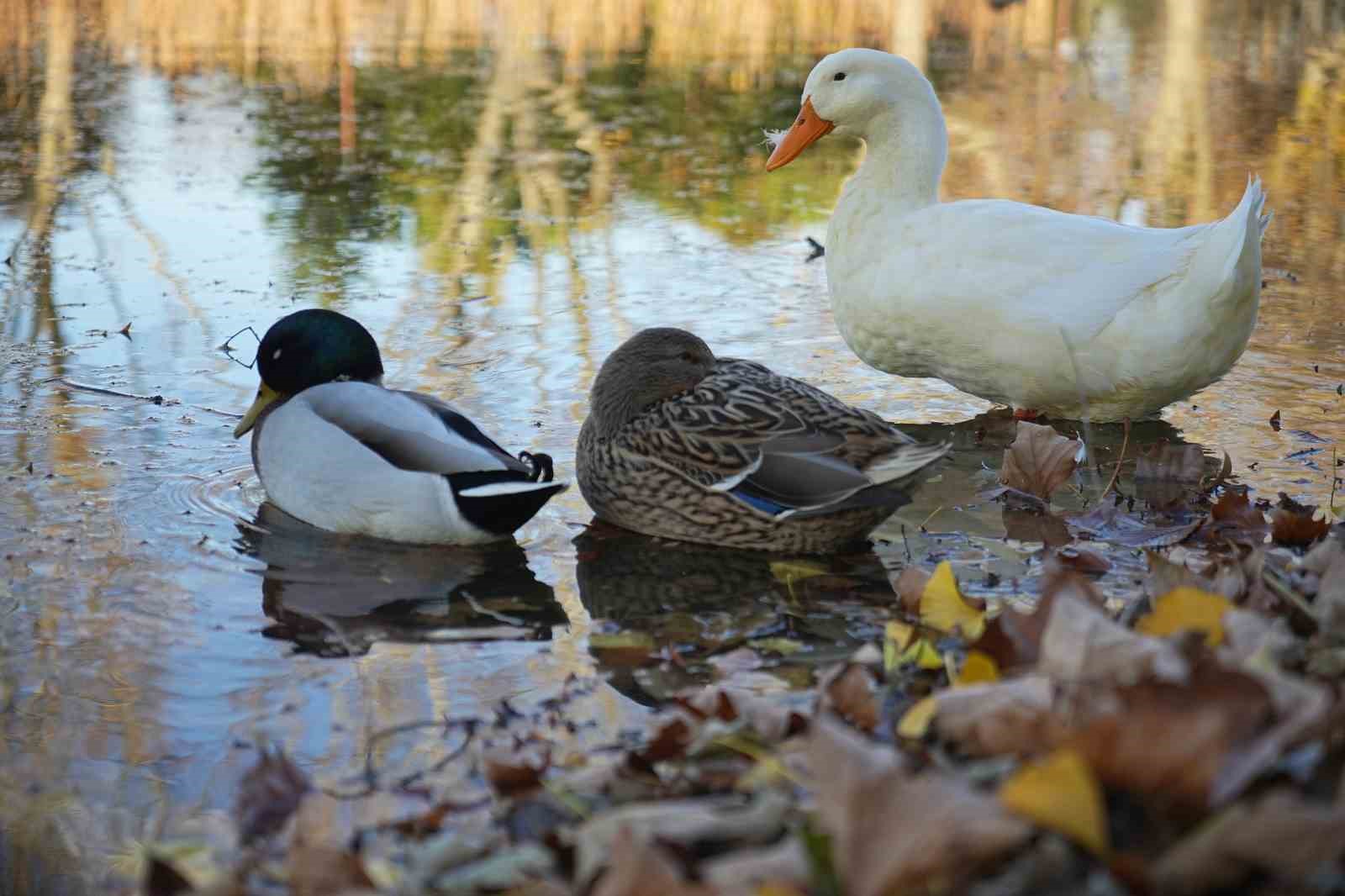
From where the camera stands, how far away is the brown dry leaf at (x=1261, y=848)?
169cm

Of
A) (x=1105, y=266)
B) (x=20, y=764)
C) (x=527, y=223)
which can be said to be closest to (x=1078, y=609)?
(x=20, y=764)

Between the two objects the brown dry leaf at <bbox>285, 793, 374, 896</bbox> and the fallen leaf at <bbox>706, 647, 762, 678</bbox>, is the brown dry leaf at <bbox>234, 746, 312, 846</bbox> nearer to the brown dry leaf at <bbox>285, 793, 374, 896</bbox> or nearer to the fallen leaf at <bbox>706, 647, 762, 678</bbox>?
the brown dry leaf at <bbox>285, 793, 374, 896</bbox>

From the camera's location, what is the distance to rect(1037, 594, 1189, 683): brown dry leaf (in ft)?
7.36

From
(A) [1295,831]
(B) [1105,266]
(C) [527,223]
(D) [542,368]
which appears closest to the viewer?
(A) [1295,831]

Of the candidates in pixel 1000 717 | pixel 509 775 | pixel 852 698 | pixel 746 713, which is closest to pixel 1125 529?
pixel 852 698

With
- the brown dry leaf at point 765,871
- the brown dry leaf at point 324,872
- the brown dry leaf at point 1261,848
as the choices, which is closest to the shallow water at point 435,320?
the brown dry leaf at point 324,872

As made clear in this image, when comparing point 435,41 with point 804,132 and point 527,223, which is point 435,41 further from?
point 804,132

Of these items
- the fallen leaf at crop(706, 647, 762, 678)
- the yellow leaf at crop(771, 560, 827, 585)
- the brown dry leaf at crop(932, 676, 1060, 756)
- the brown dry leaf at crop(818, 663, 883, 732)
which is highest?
the brown dry leaf at crop(932, 676, 1060, 756)

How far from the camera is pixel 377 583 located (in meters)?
3.93

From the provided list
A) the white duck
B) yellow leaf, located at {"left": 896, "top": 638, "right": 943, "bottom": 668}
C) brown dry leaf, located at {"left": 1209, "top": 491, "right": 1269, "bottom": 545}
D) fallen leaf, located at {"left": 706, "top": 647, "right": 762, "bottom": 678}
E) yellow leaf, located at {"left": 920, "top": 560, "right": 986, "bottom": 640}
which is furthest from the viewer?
the white duck

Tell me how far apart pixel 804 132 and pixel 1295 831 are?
177 inches

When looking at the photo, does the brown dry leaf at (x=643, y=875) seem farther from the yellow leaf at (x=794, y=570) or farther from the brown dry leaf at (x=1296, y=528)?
the brown dry leaf at (x=1296, y=528)

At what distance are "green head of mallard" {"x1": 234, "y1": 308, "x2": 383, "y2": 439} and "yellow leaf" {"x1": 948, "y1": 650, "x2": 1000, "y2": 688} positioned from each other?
2383 mm

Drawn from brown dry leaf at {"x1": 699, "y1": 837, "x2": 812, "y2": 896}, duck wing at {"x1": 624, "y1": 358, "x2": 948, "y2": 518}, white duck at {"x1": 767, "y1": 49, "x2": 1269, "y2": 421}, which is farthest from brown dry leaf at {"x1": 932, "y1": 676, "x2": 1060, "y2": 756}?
white duck at {"x1": 767, "y1": 49, "x2": 1269, "y2": 421}
